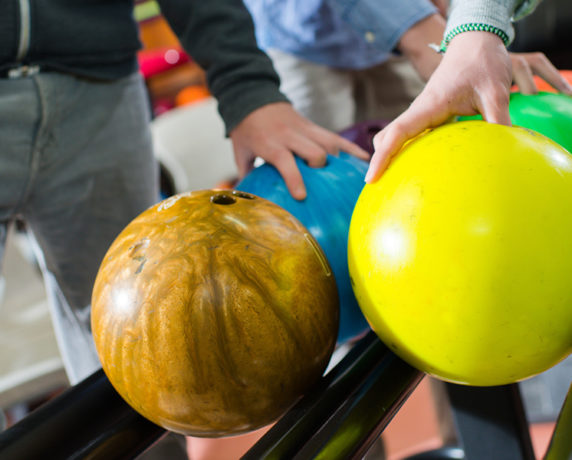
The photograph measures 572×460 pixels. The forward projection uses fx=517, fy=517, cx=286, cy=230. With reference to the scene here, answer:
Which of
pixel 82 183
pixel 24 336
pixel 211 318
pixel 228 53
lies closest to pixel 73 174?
pixel 82 183

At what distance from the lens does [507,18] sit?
565mm

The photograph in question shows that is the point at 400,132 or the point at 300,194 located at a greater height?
the point at 400,132

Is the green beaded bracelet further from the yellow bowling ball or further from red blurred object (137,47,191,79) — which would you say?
red blurred object (137,47,191,79)

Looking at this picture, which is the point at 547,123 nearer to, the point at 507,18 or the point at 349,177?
the point at 507,18

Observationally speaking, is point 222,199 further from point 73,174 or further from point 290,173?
point 73,174

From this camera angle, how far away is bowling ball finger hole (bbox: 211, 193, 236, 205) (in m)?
0.52

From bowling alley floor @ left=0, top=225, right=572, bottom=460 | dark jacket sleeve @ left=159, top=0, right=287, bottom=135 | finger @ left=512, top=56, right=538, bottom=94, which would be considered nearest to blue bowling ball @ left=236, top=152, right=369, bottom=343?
dark jacket sleeve @ left=159, top=0, right=287, bottom=135

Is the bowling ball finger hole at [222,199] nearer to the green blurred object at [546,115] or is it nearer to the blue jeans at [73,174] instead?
the green blurred object at [546,115]

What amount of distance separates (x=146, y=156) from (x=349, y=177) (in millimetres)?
525

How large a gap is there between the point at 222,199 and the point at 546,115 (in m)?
0.43

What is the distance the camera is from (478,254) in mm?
410

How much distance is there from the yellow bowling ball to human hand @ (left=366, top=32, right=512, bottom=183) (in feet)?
0.10

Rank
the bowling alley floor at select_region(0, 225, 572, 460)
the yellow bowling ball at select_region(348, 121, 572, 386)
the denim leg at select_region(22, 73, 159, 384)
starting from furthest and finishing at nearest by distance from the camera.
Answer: the bowling alley floor at select_region(0, 225, 572, 460)
the denim leg at select_region(22, 73, 159, 384)
the yellow bowling ball at select_region(348, 121, 572, 386)

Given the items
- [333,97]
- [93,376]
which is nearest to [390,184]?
[93,376]
